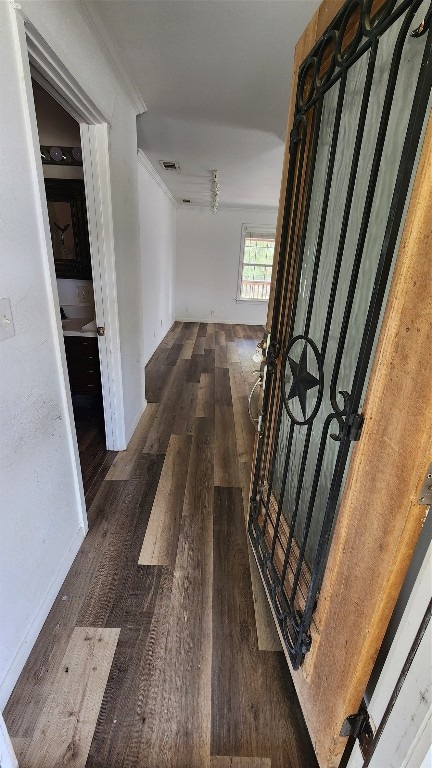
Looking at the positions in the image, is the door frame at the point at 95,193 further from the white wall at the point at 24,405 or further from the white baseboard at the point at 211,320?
the white baseboard at the point at 211,320

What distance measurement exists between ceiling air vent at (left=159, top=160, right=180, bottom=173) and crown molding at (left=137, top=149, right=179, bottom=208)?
0.51 ft

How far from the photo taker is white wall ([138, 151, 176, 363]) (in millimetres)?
4082

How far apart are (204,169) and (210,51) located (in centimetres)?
246

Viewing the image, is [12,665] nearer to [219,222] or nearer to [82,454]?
[82,454]

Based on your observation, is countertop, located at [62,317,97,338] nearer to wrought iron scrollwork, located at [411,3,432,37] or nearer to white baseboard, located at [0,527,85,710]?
white baseboard, located at [0,527,85,710]

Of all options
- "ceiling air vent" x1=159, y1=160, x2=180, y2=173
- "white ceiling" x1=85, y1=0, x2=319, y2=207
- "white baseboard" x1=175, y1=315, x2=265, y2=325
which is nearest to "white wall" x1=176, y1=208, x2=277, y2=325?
"white baseboard" x1=175, y1=315, x2=265, y2=325

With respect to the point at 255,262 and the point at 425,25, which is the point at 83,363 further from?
the point at 255,262

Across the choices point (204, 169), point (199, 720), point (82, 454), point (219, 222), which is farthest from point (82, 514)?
point (219, 222)

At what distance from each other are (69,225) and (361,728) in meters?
3.44

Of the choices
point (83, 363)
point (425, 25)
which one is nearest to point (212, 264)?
point (83, 363)

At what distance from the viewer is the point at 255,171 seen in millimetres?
4008

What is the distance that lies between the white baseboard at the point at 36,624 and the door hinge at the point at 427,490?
1398 mm

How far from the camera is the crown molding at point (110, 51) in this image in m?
1.43

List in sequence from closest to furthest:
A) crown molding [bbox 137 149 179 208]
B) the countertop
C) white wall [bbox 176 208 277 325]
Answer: the countertop → crown molding [bbox 137 149 179 208] → white wall [bbox 176 208 277 325]
